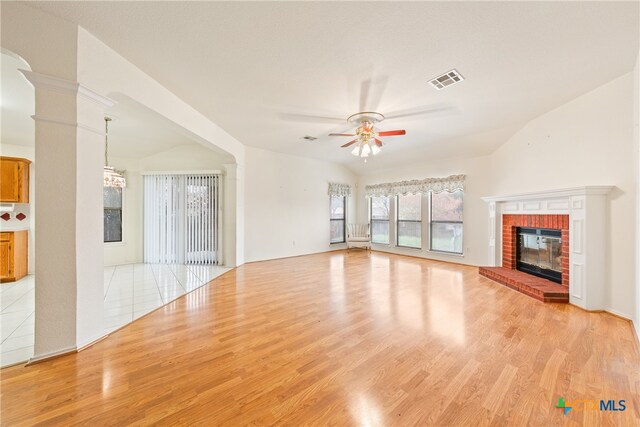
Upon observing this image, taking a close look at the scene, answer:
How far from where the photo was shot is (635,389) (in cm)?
172

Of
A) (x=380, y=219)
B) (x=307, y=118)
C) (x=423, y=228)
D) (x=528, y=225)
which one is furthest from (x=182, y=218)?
(x=528, y=225)

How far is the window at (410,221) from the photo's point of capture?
695 cm

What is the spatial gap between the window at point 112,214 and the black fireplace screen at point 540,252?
27.9ft

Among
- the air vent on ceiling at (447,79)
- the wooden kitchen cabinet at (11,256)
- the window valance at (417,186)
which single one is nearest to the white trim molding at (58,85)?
the air vent on ceiling at (447,79)

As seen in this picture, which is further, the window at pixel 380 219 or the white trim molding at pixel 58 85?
the window at pixel 380 219

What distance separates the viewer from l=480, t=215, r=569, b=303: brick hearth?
11.4 ft

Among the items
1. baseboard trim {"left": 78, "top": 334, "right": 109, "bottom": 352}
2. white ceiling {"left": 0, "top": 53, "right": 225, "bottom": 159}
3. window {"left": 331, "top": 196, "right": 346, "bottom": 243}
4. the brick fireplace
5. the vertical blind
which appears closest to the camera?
baseboard trim {"left": 78, "top": 334, "right": 109, "bottom": 352}

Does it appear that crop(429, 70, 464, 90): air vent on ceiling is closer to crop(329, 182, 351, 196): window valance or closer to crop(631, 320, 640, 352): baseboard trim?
crop(631, 320, 640, 352): baseboard trim

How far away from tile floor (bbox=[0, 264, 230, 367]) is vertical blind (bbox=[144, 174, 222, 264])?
0.37 meters

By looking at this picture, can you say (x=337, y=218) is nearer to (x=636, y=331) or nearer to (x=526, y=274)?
(x=526, y=274)

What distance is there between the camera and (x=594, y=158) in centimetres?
324

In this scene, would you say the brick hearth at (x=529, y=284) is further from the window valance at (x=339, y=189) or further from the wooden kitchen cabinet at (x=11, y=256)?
the wooden kitchen cabinet at (x=11, y=256)

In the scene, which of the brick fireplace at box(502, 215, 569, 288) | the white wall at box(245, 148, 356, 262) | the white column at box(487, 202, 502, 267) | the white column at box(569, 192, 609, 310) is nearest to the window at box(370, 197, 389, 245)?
the white wall at box(245, 148, 356, 262)

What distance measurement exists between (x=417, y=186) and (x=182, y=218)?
597 centimetres
